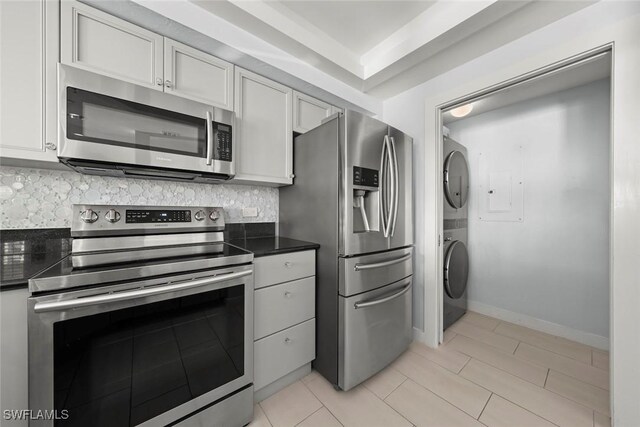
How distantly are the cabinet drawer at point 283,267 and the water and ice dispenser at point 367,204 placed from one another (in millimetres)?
420

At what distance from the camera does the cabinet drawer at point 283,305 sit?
56.3 inches

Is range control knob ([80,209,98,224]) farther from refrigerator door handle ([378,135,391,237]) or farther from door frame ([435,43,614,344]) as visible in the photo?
door frame ([435,43,614,344])

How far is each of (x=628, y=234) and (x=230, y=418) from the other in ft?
7.77

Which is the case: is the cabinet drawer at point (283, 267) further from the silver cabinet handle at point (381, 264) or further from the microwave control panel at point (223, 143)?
the microwave control panel at point (223, 143)

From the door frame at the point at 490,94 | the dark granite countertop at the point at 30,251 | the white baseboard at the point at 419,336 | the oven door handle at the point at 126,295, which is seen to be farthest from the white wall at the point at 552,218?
the oven door handle at the point at 126,295

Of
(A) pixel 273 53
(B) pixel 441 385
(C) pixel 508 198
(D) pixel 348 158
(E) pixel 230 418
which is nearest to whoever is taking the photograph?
(E) pixel 230 418

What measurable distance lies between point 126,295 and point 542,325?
359 cm

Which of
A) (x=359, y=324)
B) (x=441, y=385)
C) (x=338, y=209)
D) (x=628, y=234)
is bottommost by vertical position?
(x=441, y=385)

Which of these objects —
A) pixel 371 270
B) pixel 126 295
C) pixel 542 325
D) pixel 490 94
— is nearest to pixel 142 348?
pixel 126 295

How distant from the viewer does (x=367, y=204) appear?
178 cm

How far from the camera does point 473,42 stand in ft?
5.61

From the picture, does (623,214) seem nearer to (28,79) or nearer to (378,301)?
(378,301)

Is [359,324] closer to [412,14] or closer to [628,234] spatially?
[628,234]

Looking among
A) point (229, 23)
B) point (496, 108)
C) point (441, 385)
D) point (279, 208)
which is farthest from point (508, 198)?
point (229, 23)
